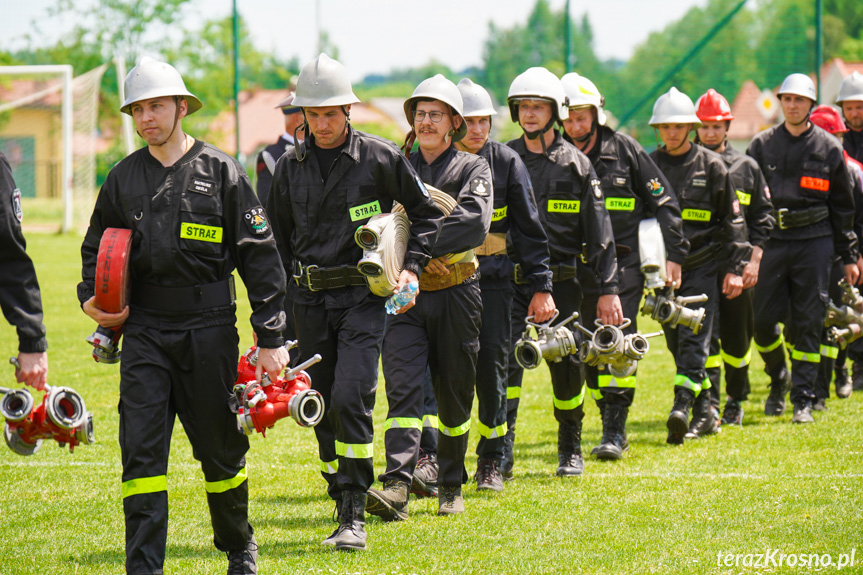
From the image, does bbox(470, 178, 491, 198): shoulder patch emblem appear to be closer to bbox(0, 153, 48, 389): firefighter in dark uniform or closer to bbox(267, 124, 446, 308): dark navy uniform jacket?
bbox(267, 124, 446, 308): dark navy uniform jacket

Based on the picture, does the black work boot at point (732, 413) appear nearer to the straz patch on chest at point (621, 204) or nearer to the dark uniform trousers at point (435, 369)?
the straz patch on chest at point (621, 204)

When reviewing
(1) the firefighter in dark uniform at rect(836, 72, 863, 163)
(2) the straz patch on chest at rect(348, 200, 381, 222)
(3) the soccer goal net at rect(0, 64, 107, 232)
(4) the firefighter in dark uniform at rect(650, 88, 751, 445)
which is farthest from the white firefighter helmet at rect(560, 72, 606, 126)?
(3) the soccer goal net at rect(0, 64, 107, 232)

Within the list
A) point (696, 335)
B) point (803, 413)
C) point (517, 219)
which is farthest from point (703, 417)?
point (517, 219)

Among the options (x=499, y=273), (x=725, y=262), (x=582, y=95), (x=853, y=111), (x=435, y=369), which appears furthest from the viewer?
(x=853, y=111)

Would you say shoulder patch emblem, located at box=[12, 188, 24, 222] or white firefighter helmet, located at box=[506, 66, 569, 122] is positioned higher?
white firefighter helmet, located at box=[506, 66, 569, 122]

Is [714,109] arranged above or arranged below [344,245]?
above

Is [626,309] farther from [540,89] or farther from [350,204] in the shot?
[350,204]

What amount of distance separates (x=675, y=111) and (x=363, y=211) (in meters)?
3.96

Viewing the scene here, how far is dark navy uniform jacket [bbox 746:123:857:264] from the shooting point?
9.64 meters

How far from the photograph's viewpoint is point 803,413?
9398mm

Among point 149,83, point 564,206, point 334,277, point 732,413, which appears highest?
point 149,83

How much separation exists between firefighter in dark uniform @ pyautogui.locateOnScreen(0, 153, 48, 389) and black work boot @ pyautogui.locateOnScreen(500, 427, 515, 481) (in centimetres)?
345

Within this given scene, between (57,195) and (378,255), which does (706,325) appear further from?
(57,195)

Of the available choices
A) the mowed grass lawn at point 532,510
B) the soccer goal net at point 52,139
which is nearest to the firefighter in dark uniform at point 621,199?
Result: the mowed grass lawn at point 532,510
